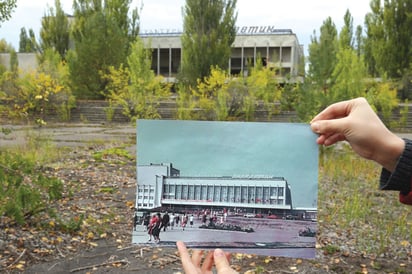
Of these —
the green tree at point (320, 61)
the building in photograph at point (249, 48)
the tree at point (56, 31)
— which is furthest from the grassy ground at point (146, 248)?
the building in photograph at point (249, 48)

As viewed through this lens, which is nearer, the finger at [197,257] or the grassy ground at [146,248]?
the finger at [197,257]

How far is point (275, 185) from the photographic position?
109cm

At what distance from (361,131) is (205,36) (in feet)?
54.8

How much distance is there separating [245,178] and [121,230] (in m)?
2.08

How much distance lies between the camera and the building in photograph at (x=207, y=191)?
109 cm

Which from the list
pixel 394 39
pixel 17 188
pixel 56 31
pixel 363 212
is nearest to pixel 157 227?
pixel 17 188

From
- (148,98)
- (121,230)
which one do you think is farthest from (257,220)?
(148,98)

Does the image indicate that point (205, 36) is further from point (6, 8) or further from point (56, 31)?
point (6, 8)

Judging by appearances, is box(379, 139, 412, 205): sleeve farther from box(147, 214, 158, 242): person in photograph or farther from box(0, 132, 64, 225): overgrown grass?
box(0, 132, 64, 225): overgrown grass

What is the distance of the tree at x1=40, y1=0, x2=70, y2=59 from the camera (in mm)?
22641

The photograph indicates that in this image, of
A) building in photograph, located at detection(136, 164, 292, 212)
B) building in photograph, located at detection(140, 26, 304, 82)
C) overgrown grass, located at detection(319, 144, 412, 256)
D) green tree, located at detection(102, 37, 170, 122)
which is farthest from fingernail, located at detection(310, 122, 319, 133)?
building in photograph, located at detection(140, 26, 304, 82)

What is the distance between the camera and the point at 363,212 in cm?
338

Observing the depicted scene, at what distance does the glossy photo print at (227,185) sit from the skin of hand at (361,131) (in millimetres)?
52

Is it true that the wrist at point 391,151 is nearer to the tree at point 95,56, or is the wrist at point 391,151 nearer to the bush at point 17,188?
the bush at point 17,188
